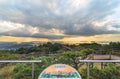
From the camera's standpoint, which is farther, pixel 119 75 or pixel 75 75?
pixel 119 75

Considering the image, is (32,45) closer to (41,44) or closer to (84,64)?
(41,44)

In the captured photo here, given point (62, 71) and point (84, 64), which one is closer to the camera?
point (62, 71)

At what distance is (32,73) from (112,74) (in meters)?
2.08

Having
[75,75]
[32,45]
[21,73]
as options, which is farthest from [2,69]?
[32,45]

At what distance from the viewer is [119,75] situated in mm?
6793

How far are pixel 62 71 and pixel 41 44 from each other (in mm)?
9825

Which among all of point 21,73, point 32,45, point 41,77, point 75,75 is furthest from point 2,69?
point 32,45

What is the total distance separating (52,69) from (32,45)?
943cm

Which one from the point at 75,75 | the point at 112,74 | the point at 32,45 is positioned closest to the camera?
the point at 75,75

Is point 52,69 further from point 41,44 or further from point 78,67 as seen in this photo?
point 41,44

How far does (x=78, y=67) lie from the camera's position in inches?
276

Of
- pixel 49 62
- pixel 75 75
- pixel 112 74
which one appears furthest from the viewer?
pixel 49 62

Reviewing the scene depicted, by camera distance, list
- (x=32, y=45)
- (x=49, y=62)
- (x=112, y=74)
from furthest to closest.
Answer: (x=32, y=45) < (x=49, y=62) < (x=112, y=74)

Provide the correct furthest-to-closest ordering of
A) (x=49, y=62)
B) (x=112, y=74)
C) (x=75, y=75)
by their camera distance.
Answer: (x=49, y=62), (x=112, y=74), (x=75, y=75)
